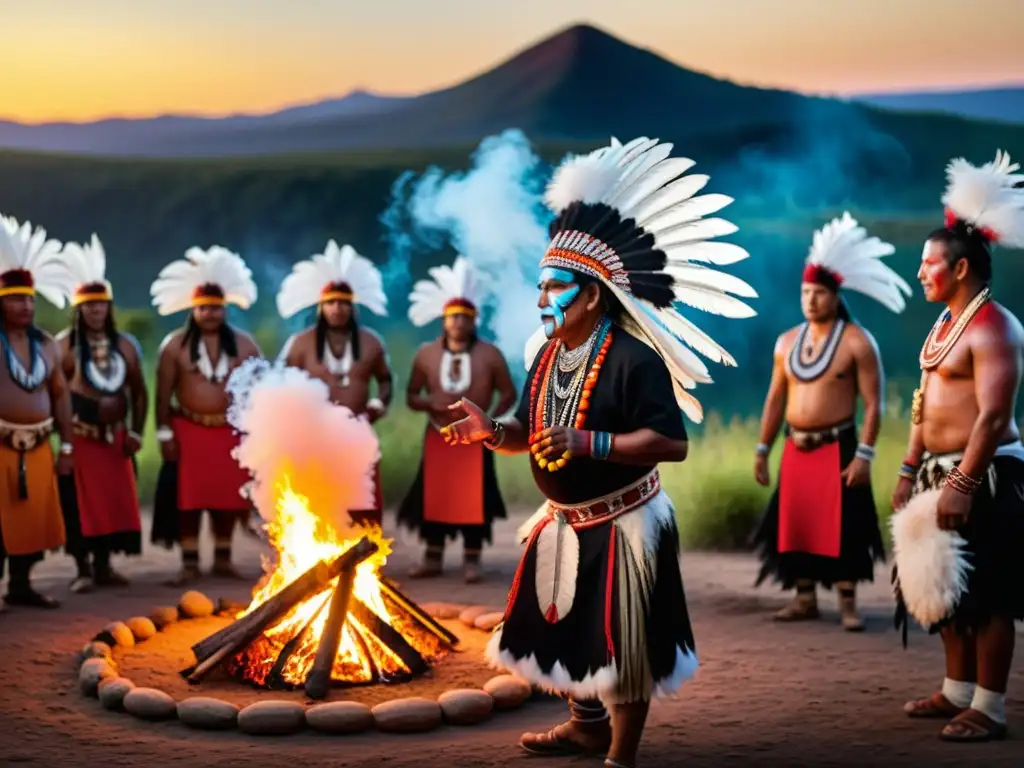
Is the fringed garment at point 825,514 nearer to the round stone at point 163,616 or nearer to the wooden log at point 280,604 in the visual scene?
the wooden log at point 280,604

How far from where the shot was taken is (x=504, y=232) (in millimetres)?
12750

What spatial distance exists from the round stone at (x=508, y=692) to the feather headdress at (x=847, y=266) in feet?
9.31

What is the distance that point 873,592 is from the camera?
811 centimetres

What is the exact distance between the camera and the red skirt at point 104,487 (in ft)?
25.3

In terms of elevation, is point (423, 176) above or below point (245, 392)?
above

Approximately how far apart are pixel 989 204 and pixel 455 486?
13.5 feet

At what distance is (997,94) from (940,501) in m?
10.9

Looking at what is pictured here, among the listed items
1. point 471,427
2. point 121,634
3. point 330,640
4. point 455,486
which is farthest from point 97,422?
point 471,427

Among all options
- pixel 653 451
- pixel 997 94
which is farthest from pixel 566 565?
pixel 997 94

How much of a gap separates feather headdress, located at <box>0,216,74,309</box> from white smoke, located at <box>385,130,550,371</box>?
4351mm

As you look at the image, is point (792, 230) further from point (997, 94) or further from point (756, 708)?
point (756, 708)

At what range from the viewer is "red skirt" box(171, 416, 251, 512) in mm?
7930

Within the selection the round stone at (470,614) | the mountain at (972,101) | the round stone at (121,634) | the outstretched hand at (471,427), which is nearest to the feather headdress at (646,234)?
the outstretched hand at (471,427)

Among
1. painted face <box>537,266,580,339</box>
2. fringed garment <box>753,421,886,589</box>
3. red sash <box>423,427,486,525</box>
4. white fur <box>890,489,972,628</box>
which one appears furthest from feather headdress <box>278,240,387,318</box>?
white fur <box>890,489,972,628</box>
